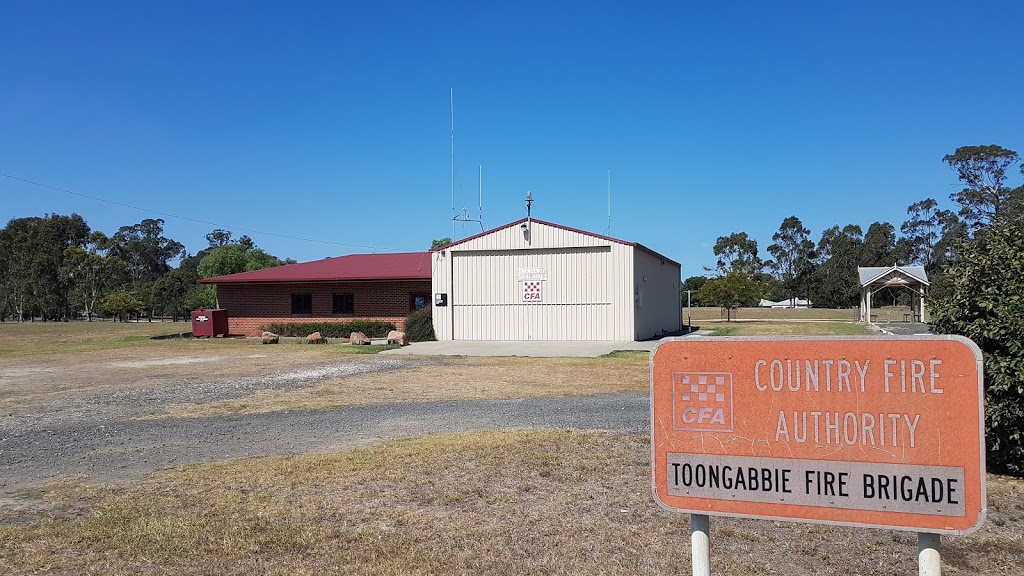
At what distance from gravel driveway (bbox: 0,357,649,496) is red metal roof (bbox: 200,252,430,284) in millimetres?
20073

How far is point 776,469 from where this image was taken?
3.18 metres

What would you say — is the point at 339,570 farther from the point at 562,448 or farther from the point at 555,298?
the point at 555,298

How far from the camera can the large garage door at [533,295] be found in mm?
28500

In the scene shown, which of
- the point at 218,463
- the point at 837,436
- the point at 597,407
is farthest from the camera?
the point at 597,407

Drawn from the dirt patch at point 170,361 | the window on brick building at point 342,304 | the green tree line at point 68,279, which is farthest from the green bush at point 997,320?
the green tree line at point 68,279

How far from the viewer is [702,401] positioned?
3305 mm

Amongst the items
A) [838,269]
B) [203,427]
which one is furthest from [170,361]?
[838,269]

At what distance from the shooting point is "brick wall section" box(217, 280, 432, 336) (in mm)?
33375

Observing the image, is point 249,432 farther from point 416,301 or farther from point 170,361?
point 416,301

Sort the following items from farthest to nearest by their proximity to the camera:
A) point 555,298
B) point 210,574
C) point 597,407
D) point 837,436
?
point 555,298
point 597,407
point 210,574
point 837,436

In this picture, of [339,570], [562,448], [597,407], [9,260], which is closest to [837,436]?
[339,570]

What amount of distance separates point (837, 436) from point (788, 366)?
0.34 metres

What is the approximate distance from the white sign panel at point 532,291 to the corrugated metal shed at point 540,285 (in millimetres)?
39

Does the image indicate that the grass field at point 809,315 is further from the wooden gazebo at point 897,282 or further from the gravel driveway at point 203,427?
the gravel driveway at point 203,427
